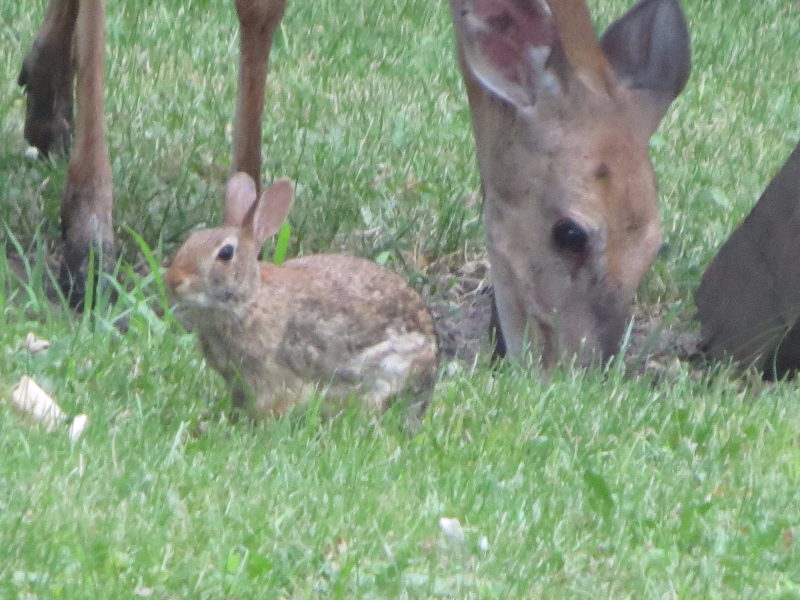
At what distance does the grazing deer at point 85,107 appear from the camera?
5.27 metres

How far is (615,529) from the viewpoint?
3604mm

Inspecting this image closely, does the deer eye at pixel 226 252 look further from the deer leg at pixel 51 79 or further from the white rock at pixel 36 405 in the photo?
the deer leg at pixel 51 79

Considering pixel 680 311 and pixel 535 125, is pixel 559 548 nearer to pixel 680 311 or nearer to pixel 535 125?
pixel 535 125

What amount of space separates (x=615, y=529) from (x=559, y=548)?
22 cm

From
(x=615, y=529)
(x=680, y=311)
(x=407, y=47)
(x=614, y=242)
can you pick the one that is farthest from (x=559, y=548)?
Result: (x=407, y=47)

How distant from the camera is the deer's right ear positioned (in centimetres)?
509

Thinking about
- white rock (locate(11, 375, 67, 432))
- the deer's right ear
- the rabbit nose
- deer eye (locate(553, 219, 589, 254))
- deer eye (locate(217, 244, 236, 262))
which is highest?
the deer's right ear

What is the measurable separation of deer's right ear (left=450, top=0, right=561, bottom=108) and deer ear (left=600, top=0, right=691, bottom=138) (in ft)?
1.08

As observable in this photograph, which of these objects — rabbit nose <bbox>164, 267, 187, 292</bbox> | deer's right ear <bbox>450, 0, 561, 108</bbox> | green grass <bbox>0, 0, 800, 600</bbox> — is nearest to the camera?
green grass <bbox>0, 0, 800, 600</bbox>

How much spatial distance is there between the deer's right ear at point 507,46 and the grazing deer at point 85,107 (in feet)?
3.50

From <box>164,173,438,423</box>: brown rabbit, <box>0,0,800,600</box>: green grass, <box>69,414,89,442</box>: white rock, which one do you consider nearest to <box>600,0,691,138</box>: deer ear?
<box>0,0,800,600</box>: green grass

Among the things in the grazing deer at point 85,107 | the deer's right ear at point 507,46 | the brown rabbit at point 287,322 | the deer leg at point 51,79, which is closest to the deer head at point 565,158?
the deer's right ear at point 507,46

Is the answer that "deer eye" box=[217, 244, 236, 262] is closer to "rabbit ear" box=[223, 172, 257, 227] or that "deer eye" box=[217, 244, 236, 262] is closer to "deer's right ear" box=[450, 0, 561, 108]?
"rabbit ear" box=[223, 172, 257, 227]

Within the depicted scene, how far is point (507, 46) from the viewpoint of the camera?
5.12 metres
